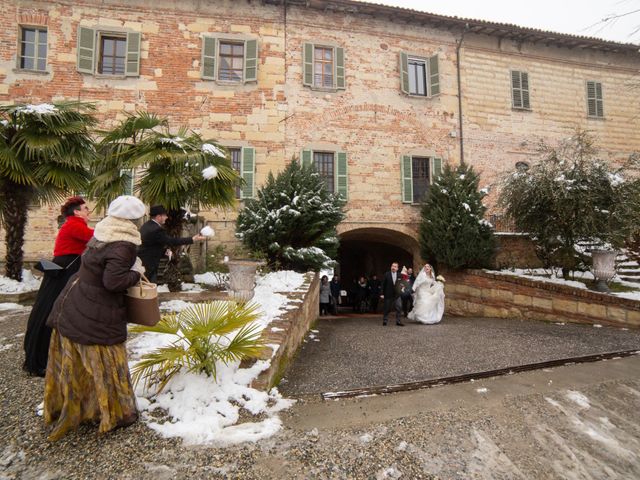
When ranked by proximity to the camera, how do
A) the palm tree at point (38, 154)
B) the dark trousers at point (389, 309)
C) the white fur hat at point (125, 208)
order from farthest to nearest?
the dark trousers at point (389, 309) → the palm tree at point (38, 154) → the white fur hat at point (125, 208)

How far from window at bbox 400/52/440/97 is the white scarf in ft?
40.2

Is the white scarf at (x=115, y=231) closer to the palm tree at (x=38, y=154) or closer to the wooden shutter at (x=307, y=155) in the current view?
the palm tree at (x=38, y=154)

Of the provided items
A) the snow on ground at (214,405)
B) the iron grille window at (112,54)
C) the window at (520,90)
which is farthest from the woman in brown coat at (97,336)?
the window at (520,90)

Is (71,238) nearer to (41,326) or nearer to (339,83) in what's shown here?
(41,326)

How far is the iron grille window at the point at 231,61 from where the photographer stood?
11625 mm

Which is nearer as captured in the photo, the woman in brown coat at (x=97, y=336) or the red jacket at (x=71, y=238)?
the woman in brown coat at (x=97, y=336)

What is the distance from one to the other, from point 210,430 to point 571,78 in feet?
58.9

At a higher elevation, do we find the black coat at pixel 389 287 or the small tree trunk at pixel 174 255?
the small tree trunk at pixel 174 255

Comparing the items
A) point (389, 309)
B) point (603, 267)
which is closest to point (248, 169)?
point (389, 309)

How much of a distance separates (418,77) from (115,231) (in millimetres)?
13405

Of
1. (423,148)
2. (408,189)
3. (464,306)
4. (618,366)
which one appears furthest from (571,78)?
(618,366)

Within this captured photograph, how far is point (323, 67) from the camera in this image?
12156mm

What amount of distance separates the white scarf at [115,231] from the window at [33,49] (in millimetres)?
12169

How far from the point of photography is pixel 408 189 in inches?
486
